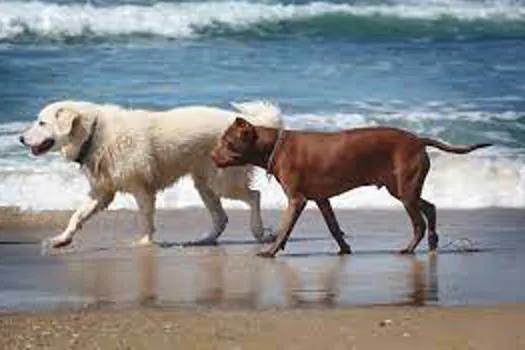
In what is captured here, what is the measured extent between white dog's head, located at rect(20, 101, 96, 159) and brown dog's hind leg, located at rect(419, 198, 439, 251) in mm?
2151

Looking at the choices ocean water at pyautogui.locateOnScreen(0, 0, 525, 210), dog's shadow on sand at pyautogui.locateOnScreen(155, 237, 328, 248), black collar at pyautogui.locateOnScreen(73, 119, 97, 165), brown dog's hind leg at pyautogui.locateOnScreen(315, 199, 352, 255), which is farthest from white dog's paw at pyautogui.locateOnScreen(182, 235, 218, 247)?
ocean water at pyautogui.locateOnScreen(0, 0, 525, 210)

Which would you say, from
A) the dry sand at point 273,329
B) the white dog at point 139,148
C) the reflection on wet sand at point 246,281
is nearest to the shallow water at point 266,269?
the reflection on wet sand at point 246,281

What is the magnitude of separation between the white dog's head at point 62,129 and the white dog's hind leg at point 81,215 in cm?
34

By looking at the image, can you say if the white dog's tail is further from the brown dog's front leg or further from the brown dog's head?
the brown dog's front leg

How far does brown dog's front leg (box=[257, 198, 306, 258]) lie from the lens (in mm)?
10188

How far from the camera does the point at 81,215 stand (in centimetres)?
1095

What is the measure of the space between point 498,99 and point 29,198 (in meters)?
7.81

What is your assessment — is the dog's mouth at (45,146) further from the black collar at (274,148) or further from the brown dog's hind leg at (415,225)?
the brown dog's hind leg at (415,225)

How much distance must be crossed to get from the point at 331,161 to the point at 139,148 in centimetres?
135

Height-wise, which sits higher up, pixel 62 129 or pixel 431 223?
pixel 62 129

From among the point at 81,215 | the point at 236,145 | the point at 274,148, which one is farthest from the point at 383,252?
the point at 81,215

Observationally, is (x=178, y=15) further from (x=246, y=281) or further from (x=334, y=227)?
(x=246, y=281)

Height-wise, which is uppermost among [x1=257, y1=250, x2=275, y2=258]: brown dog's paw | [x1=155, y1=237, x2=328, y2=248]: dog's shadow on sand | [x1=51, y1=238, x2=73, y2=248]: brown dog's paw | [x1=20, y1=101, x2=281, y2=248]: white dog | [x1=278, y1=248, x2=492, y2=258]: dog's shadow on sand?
[x1=20, y1=101, x2=281, y2=248]: white dog

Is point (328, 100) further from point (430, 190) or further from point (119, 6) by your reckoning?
point (119, 6)
